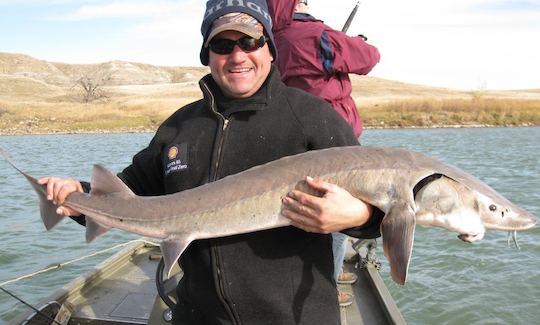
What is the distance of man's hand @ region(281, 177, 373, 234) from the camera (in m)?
2.30

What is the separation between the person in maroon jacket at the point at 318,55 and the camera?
13.3ft

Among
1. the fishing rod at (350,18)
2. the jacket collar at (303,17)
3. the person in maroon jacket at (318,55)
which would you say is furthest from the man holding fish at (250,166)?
the fishing rod at (350,18)

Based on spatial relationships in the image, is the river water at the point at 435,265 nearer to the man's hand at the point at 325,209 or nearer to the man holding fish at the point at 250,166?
the man holding fish at the point at 250,166

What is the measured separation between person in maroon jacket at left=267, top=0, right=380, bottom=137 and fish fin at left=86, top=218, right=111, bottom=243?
1.98 metres

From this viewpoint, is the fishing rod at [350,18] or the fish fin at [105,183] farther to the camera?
the fishing rod at [350,18]

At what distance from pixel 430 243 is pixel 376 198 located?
8245 millimetres

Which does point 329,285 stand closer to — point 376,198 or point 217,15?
point 376,198

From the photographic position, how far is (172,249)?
267 centimetres

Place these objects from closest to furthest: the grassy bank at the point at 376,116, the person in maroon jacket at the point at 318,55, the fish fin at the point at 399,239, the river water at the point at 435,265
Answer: the fish fin at the point at 399,239
the person in maroon jacket at the point at 318,55
the river water at the point at 435,265
the grassy bank at the point at 376,116

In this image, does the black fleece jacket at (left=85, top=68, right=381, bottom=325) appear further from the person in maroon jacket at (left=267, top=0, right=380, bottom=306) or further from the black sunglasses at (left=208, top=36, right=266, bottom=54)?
the person in maroon jacket at (left=267, top=0, right=380, bottom=306)

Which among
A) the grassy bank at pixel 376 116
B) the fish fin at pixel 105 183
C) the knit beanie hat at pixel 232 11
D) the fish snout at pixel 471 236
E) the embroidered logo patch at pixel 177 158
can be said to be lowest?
the grassy bank at pixel 376 116

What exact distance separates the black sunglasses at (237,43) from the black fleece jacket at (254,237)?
0.17m

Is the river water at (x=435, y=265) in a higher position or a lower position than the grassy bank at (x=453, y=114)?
higher

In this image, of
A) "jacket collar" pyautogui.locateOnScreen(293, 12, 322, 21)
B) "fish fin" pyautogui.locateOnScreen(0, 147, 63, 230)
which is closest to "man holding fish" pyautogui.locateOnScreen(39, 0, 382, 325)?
"fish fin" pyautogui.locateOnScreen(0, 147, 63, 230)
